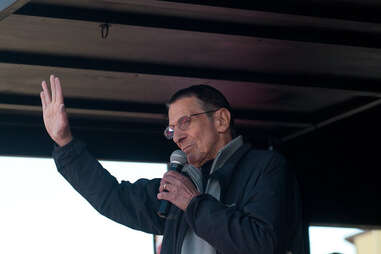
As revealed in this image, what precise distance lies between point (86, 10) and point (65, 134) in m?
1.40

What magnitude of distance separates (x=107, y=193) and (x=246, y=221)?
0.93 m

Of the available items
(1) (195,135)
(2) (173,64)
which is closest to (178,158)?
(1) (195,135)

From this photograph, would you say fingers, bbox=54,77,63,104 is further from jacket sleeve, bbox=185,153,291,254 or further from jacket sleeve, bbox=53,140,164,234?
jacket sleeve, bbox=185,153,291,254

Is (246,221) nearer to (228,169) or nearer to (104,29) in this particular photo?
(228,169)

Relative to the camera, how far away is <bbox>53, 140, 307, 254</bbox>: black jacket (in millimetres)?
3250

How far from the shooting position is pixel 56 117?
388 cm

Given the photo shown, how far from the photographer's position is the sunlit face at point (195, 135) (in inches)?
150

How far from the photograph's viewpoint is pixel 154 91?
258 inches

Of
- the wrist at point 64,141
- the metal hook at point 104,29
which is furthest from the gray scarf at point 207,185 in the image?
the metal hook at point 104,29

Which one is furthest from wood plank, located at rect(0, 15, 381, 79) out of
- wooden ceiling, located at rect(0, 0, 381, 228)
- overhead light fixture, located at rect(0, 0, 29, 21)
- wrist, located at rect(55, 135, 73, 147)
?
wrist, located at rect(55, 135, 73, 147)

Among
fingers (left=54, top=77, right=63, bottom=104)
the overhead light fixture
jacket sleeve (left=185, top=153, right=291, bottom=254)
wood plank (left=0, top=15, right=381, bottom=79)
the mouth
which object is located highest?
wood plank (left=0, top=15, right=381, bottom=79)

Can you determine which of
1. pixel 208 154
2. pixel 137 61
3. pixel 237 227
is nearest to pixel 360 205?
pixel 137 61

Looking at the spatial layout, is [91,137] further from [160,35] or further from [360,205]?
[360,205]

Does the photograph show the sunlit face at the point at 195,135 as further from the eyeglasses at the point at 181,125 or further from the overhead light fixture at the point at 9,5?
the overhead light fixture at the point at 9,5
